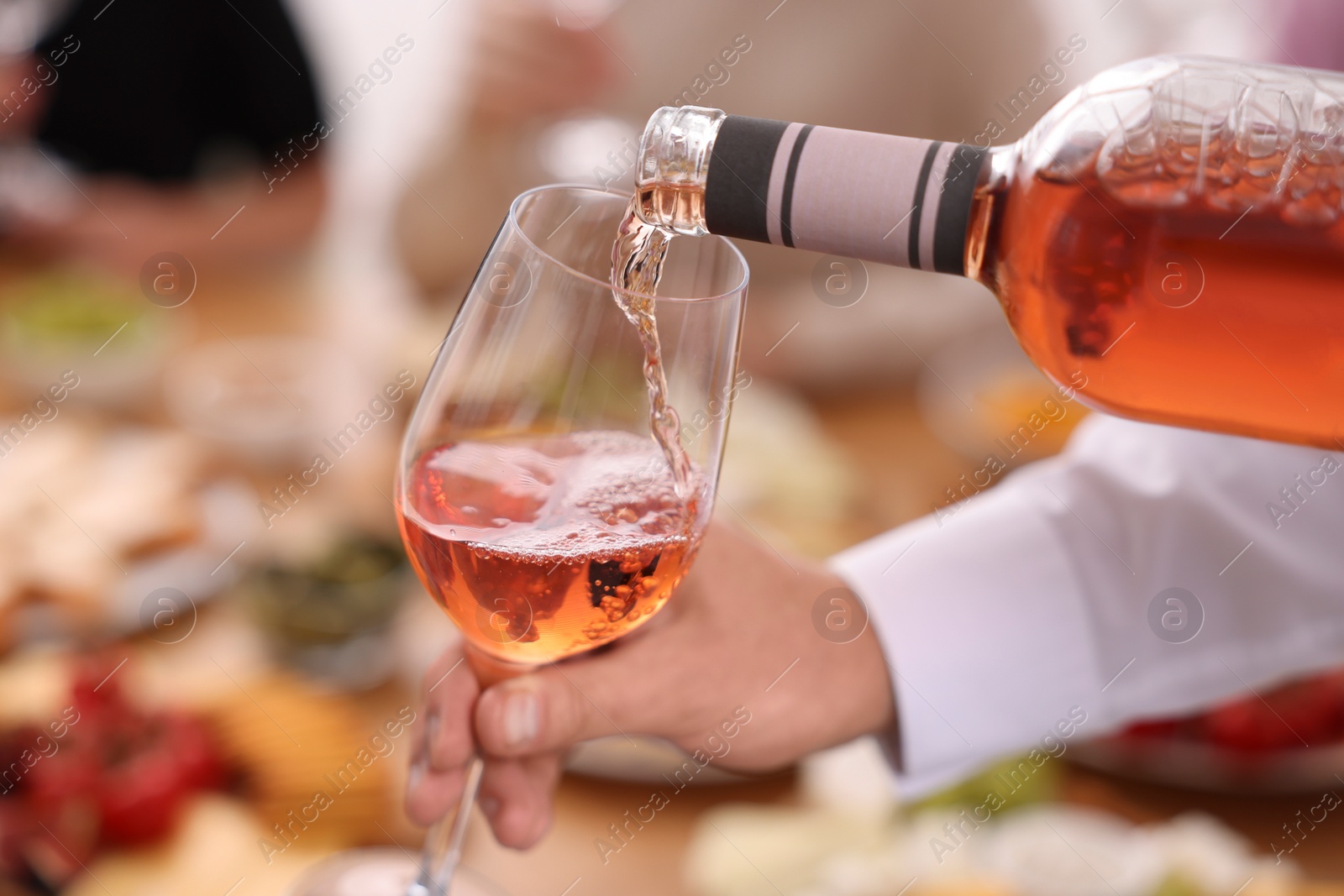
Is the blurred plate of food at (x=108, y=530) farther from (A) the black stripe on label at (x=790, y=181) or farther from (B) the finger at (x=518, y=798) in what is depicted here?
(A) the black stripe on label at (x=790, y=181)

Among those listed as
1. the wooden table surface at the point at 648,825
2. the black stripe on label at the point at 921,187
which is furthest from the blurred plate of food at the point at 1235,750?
the black stripe on label at the point at 921,187

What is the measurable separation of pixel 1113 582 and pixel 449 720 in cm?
53

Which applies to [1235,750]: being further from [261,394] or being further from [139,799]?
[261,394]

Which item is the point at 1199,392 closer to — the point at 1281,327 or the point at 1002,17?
the point at 1281,327

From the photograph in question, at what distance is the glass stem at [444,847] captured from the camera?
0.69 meters

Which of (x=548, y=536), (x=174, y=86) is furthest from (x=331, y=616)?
(x=174, y=86)

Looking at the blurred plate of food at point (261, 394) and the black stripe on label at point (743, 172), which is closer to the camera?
the black stripe on label at point (743, 172)

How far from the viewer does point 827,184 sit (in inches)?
20.4

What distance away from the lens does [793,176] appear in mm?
Answer: 521

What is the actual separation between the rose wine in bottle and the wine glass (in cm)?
9

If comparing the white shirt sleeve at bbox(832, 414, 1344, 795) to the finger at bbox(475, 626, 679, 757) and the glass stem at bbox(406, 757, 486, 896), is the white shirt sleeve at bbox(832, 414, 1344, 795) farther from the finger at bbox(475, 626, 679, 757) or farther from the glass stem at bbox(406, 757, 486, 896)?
the glass stem at bbox(406, 757, 486, 896)

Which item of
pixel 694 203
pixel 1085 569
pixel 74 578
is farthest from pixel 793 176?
pixel 74 578

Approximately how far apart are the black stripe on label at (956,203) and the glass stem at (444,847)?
405mm

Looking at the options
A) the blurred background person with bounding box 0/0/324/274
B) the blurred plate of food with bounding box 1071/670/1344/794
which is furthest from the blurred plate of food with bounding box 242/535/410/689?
the blurred background person with bounding box 0/0/324/274
